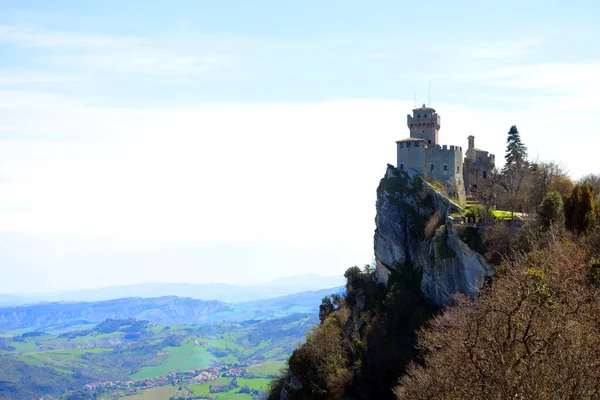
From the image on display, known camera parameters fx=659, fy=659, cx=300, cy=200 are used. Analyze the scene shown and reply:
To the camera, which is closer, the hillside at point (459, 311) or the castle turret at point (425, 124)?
the hillside at point (459, 311)

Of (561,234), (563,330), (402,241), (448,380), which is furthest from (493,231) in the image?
(563,330)

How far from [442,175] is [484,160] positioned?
8334mm

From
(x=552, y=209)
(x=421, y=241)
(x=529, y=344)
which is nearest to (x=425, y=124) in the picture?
(x=421, y=241)

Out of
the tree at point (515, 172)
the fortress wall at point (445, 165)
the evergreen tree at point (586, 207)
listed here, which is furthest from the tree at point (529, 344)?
the fortress wall at point (445, 165)

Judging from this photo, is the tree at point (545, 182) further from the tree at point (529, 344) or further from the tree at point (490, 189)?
the tree at point (529, 344)

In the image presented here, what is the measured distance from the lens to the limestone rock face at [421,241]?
179 feet

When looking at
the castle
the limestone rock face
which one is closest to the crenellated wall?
the castle

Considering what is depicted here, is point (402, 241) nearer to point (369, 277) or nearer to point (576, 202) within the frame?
point (369, 277)

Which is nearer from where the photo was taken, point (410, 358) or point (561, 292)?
point (561, 292)

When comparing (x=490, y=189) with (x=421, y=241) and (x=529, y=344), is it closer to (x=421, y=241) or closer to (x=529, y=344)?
(x=421, y=241)

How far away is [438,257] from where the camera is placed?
57375 mm

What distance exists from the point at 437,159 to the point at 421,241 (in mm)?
10283

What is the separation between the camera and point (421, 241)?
211ft

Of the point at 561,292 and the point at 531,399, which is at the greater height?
Result: the point at 561,292
